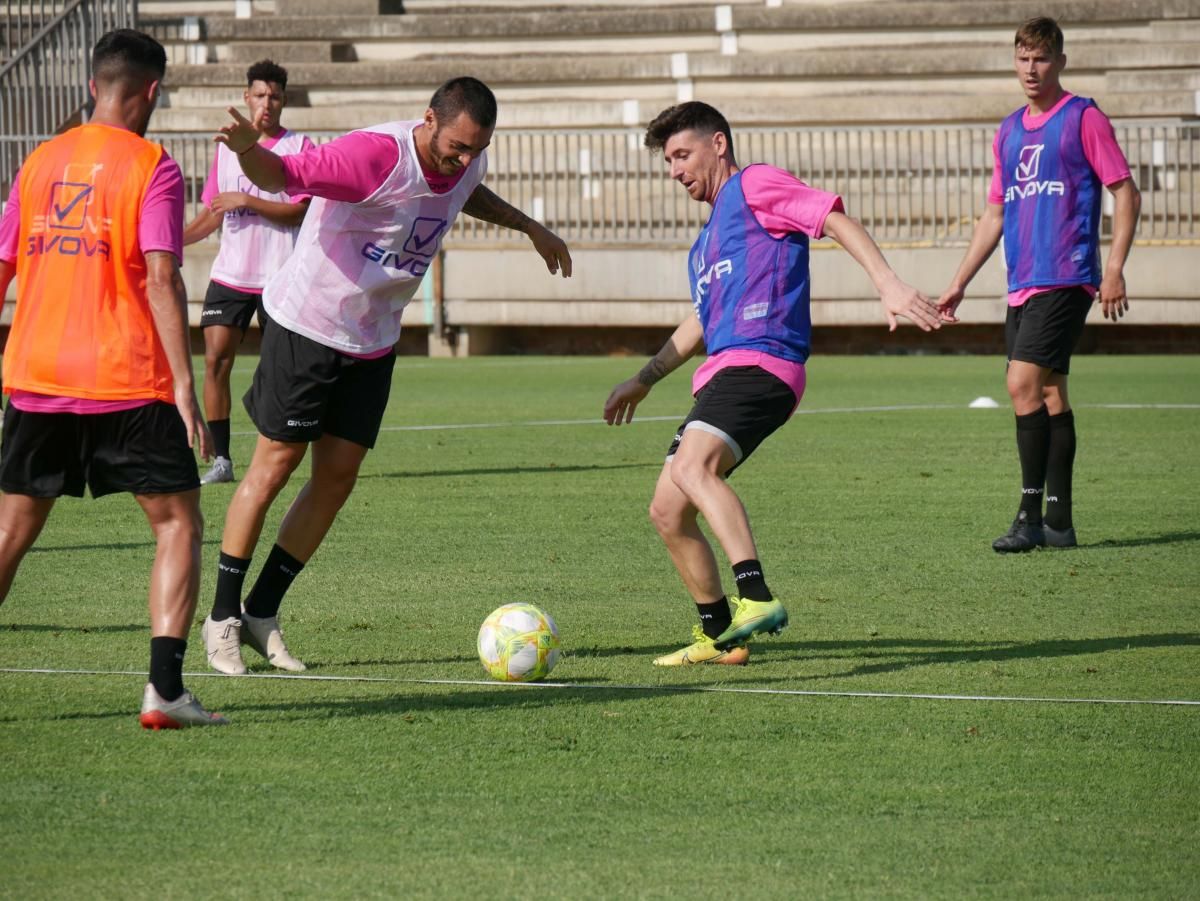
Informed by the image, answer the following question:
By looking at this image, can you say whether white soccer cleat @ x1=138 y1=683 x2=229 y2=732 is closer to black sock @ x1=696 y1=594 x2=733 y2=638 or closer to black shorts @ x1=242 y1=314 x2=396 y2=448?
black shorts @ x1=242 y1=314 x2=396 y2=448

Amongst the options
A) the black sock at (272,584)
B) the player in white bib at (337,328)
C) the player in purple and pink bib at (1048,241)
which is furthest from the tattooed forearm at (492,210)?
the player in purple and pink bib at (1048,241)

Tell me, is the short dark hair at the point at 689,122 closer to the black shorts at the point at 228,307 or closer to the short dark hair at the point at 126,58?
the short dark hair at the point at 126,58

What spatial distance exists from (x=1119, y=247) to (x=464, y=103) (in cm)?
406

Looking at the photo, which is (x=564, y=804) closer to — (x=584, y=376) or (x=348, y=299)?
(x=348, y=299)

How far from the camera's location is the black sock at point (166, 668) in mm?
4805

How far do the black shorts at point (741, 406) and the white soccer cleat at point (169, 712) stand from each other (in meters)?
1.94

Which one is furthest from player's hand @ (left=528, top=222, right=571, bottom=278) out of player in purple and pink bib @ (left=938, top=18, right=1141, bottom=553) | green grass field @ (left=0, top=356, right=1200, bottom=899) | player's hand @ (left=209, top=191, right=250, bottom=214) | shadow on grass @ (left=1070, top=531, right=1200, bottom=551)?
shadow on grass @ (left=1070, top=531, right=1200, bottom=551)

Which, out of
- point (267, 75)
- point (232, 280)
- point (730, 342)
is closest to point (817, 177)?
point (232, 280)

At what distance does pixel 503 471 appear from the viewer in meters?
11.2

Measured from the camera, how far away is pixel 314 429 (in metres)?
5.84

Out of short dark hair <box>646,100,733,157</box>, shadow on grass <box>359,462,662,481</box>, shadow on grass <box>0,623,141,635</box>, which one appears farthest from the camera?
shadow on grass <box>359,462,662,481</box>

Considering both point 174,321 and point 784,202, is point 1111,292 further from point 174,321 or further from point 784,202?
point 174,321

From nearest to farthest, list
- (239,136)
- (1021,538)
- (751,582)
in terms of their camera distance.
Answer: (239,136), (751,582), (1021,538)

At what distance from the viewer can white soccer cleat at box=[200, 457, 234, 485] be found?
10.4 metres
